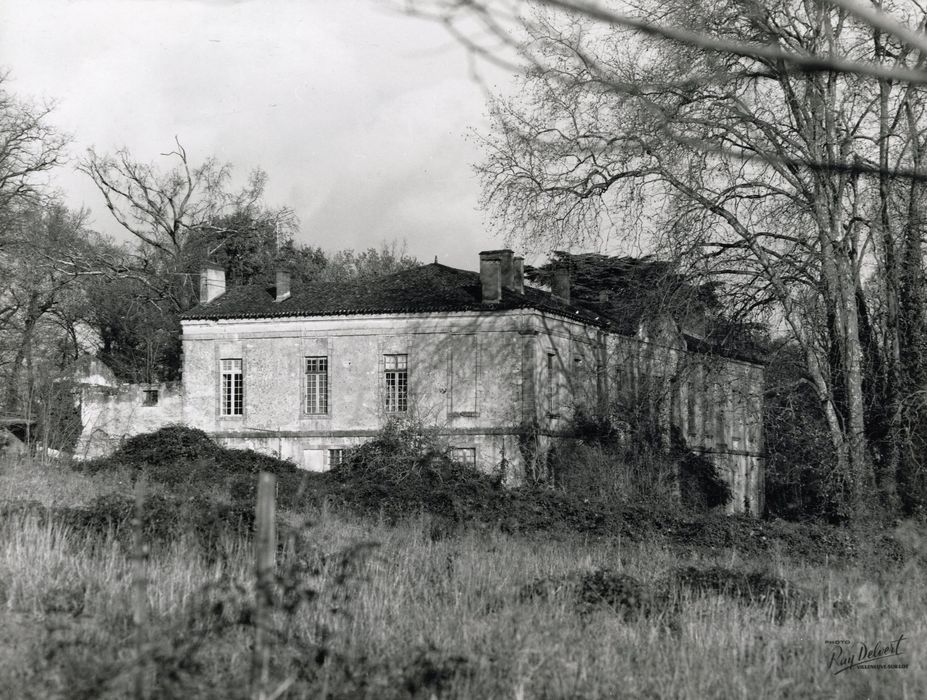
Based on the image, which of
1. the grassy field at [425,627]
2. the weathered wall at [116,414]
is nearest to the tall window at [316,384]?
the weathered wall at [116,414]

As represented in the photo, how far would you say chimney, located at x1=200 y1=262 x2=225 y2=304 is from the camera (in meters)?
35.7

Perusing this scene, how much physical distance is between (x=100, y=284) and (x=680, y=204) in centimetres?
3369

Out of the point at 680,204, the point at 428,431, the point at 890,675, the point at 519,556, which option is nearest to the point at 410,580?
the point at 519,556

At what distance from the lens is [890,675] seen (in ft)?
22.8

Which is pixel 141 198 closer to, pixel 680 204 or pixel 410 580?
pixel 680 204

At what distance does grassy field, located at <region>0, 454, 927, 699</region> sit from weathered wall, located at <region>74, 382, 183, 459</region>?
913 inches

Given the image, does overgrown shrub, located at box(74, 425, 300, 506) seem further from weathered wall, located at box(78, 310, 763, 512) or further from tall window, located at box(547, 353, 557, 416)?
tall window, located at box(547, 353, 557, 416)

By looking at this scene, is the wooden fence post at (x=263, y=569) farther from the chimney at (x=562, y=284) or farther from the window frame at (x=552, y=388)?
the chimney at (x=562, y=284)

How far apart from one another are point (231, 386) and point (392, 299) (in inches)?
240

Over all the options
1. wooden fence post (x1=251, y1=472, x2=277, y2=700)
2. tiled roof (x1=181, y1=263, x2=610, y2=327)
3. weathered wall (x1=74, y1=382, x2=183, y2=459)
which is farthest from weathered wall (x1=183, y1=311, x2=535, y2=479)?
wooden fence post (x1=251, y1=472, x2=277, y2=700)
